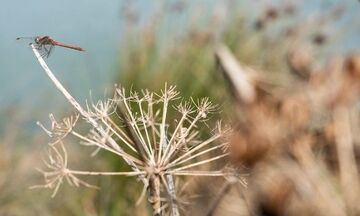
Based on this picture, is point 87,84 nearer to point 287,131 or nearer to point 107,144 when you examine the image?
point 287,131

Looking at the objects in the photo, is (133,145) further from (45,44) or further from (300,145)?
(300,145)

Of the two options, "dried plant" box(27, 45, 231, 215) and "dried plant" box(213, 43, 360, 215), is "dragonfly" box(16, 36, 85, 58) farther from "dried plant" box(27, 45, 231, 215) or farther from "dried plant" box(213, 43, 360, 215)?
"dried plant" box(213, 43, 360, 215)

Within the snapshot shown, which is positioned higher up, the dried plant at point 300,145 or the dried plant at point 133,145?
the dried plant at point 300,145

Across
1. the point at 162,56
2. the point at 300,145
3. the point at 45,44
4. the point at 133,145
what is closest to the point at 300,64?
the point at 300,145

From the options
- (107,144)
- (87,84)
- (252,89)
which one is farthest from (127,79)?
(107,144)

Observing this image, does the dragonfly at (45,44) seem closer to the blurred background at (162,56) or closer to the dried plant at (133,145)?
the dried plant at (133,145)

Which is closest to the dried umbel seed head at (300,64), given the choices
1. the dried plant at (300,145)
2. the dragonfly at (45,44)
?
the dried plant at (300,145)

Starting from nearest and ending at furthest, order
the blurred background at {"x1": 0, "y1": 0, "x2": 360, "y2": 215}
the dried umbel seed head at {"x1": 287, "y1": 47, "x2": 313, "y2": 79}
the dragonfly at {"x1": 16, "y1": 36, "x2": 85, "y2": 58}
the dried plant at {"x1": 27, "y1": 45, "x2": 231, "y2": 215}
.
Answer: the dried plant at {"x1": 27, "y1": 45, "x2": 231, "y2": 215} < the dragonfly at {"x1": 16, "y1": 36, "x2": 85, "y2": 58} < the dried umbel seed head at {"x1": 287, "y1": 47, "x2": 313, "y2": 79} < the blurred background at {"x1": 0, "y1": 0, "x2": 360, "y2": 215}

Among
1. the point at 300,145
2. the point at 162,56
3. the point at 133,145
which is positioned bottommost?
the point at 133,145

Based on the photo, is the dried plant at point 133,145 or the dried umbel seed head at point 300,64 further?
the dried umbel seed head at point 300,64

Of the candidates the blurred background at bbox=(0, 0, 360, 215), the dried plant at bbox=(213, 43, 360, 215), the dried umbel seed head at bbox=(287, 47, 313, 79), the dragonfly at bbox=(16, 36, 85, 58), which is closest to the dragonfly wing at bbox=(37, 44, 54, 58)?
the dragonfly at bbox=(16, 36, 85, 58)

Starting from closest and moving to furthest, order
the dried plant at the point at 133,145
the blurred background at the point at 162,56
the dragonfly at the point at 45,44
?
the dried plant at the point at 133,145 → the dragonfly at the point at 45,44 → the blurred background at the point at 162,56

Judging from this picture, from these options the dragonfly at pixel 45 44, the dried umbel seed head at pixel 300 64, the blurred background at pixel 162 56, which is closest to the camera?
the dragonfly at pixel 45 44
